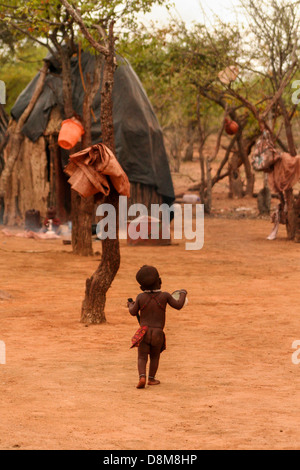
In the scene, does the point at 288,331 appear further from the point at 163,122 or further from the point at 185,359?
the point at 163,122

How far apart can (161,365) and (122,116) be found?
41.0 ft

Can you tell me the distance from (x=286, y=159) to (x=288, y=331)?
908cm

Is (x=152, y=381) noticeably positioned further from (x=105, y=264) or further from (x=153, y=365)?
(x=105, y=264)

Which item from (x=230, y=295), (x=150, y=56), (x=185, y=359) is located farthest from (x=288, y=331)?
(x=150, y=56)

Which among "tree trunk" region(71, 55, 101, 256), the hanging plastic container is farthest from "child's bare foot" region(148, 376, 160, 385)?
the hanging plastic container

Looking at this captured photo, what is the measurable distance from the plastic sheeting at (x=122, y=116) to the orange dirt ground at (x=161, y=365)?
5.86m

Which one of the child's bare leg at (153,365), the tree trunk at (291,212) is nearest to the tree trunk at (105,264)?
the child's bare leg at (153,365)

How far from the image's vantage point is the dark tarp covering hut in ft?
58.9

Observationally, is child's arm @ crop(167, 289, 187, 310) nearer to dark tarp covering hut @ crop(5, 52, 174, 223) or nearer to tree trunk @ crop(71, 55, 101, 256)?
tree trunk @ crop(71, 55, 101, 256)

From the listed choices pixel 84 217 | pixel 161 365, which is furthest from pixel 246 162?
pixel 161 365

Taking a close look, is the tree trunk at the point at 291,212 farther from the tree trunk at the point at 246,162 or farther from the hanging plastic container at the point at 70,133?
the tree trunk at the point at 246,162

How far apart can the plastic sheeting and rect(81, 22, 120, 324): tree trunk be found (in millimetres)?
9260

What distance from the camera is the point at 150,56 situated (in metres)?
23.8
